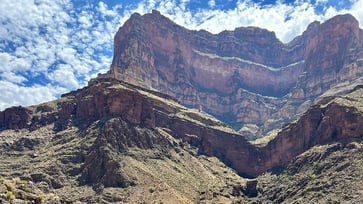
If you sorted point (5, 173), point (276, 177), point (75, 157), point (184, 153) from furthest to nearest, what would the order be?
point (184, 153)
point (276, 177)
point (75, 157)
point (5, 173)

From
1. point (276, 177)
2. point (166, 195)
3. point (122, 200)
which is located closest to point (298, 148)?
point (276, 177)

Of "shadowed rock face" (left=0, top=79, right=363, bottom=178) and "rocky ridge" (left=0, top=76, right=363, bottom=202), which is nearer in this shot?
"rocky ridge" (left=0, top=76, right=363, bottom=202)

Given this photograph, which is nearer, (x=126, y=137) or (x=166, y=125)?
(x=126, y=137)

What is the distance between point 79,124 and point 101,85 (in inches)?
728

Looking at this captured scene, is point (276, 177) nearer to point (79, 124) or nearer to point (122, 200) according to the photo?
point (122, 200)

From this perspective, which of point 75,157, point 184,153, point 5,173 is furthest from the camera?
point 184,153

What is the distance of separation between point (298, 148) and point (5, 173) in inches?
3853

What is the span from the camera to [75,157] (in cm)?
13288

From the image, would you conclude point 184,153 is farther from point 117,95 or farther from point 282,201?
point 282,201

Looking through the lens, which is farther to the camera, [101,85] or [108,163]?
[101,85]

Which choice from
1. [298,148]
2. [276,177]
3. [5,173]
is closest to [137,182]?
[5,173]

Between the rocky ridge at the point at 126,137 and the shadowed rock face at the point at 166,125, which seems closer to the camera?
the rocky ridge at the point at 126,137

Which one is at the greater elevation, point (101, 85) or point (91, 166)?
point (101, 85)

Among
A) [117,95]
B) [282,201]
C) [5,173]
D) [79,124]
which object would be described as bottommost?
[282,201]
